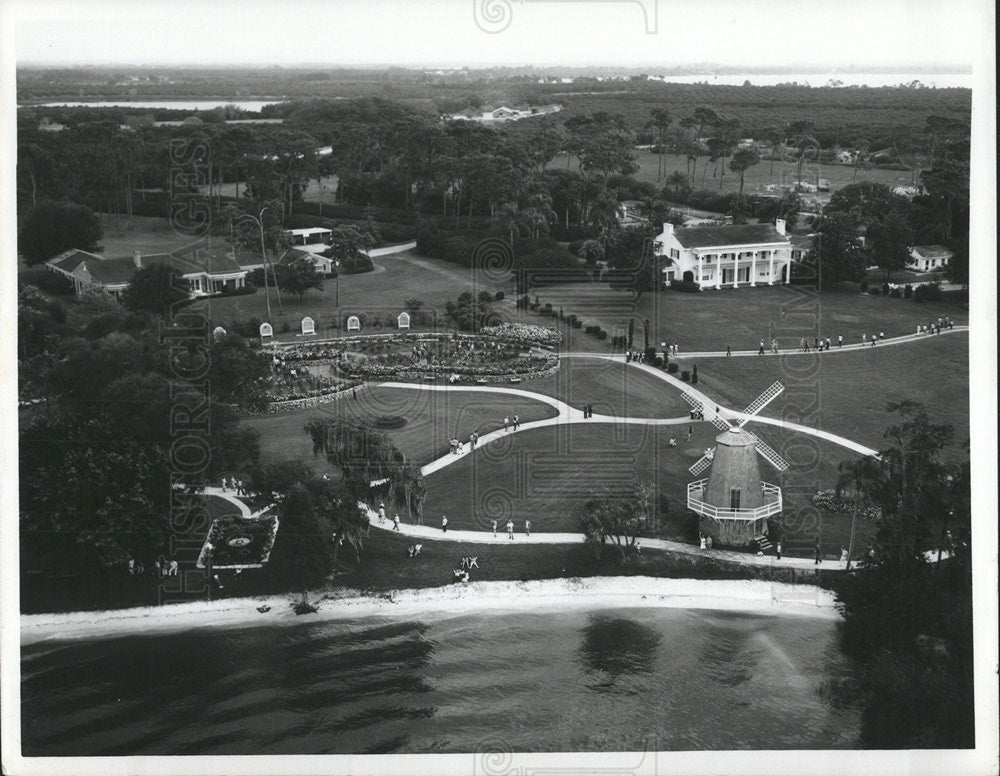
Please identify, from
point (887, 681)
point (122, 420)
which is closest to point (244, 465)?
point (122, 420)

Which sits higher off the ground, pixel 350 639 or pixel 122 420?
pixel 122 420

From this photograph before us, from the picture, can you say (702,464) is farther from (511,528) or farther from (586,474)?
(511,528)

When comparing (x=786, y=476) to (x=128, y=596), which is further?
(x=786, y=476)

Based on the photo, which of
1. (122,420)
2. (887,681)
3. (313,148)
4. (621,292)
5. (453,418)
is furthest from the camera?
(313,148)

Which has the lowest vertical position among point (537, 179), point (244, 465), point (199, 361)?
point (244, 465)

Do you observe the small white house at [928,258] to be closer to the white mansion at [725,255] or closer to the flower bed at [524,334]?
the white mansion at [725,255]

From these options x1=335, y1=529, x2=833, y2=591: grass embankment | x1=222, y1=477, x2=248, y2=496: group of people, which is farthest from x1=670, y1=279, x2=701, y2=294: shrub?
x1=222, y1=477, x2=248, y2=496: group of people

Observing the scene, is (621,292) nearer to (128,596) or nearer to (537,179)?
(537,179)
